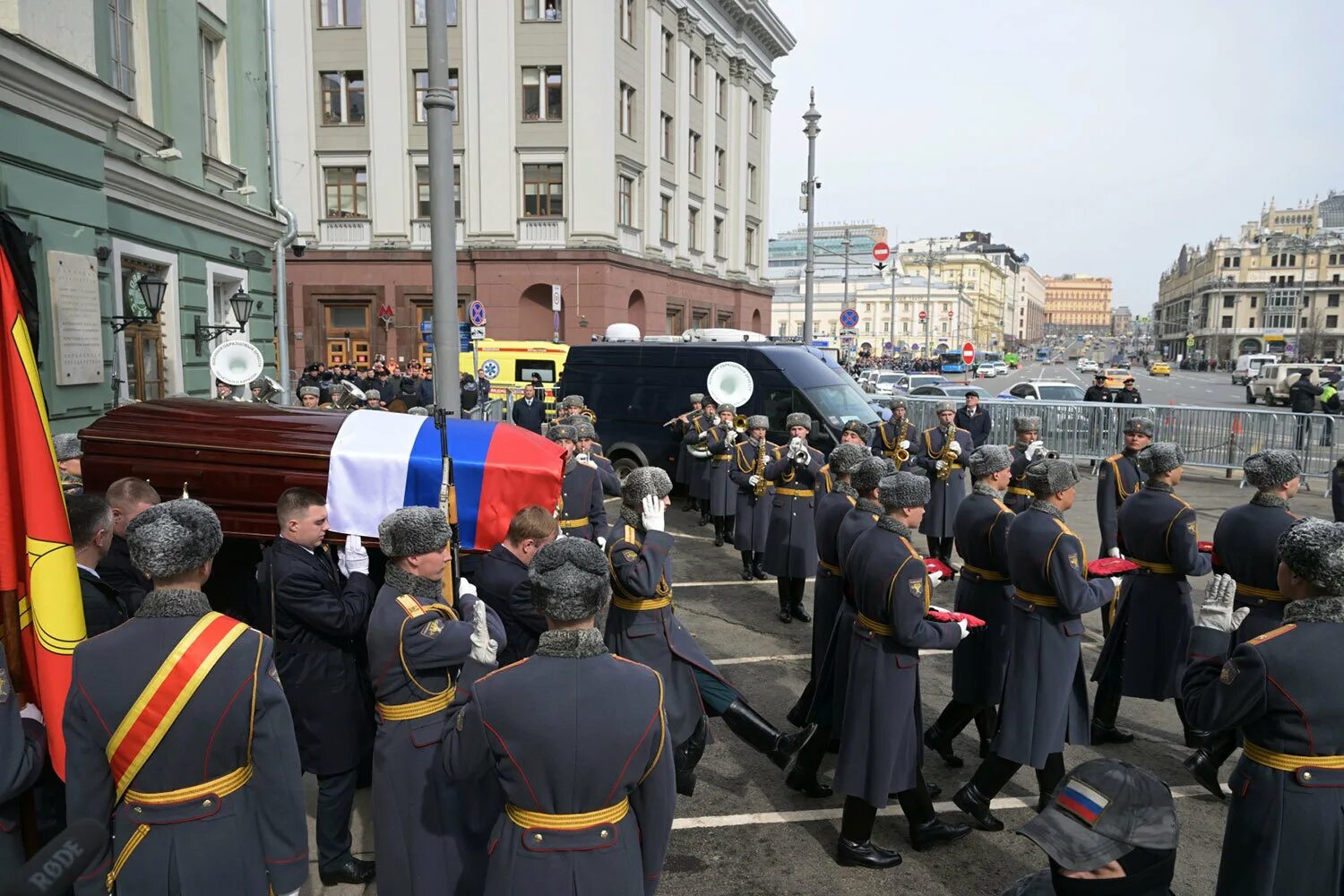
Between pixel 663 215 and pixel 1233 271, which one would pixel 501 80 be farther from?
pixel 1233 271

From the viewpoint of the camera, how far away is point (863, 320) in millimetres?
93375

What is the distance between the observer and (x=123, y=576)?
14.4 ft

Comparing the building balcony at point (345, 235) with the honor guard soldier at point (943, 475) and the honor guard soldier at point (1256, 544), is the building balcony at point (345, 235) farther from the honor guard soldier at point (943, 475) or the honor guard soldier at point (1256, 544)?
the honor guard soldier at point (1256, 544)

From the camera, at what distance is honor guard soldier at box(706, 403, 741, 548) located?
11.5 m

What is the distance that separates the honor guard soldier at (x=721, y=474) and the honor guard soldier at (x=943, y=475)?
240 centimetres

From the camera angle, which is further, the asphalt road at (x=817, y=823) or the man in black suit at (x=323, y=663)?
the asphalt road at (x=817, y=823)

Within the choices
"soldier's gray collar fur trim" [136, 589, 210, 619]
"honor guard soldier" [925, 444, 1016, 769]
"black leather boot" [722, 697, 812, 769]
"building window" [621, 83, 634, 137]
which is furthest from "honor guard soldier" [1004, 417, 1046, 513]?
"building window" [621, 83, 634, 137]

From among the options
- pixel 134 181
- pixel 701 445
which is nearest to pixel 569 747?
pixel 701 445

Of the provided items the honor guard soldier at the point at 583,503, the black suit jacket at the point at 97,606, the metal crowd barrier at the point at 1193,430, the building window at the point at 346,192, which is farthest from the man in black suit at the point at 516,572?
the building window at the point at 346,192

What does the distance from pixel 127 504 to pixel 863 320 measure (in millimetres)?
92924

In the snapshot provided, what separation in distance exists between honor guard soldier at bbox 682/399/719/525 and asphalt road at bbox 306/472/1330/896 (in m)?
4.94

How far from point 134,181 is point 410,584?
32.4 feet

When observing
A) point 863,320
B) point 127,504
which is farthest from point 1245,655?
point 863,320

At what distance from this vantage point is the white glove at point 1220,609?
3492 millimetres
